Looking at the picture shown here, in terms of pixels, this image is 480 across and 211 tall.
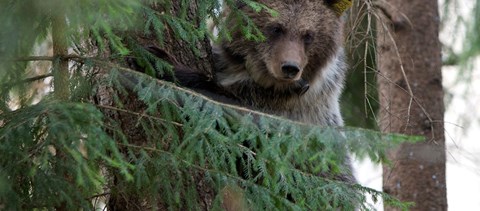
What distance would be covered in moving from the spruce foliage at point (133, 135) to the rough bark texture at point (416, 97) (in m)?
2.19

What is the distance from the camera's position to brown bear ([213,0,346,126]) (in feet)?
19.2

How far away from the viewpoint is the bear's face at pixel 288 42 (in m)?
5.83

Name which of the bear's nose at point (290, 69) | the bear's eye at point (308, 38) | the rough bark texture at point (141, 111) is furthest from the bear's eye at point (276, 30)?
the rough bark texture at point (141, 111)

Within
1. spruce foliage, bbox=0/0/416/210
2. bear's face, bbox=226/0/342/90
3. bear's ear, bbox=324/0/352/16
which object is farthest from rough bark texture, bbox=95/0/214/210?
bear's ear, bbox=324/0/352/16

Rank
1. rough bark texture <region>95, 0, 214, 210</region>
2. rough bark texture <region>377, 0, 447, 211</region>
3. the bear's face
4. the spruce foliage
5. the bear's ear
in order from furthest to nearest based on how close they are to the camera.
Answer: rough bark texture <region>377, 0, 447, 211</region>, the bear's ear, the bear's face, rough bark texture <region>95, 0, 214, 210</region>, the spruce foliage

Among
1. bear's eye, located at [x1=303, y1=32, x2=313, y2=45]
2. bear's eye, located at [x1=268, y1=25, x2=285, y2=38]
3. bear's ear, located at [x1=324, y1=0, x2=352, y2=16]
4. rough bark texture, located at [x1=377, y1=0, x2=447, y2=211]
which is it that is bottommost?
rough bark texture, located at [x1=377, y1=0, x2=447, y2=211]

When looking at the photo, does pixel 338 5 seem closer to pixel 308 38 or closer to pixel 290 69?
pixel 308 38

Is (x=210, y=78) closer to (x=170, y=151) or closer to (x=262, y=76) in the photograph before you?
(x=262, y=76)

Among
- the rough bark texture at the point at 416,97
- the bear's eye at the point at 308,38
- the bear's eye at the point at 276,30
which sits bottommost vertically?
the rough bark texture at the point at 416,97

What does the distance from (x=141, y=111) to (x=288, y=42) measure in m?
1.41

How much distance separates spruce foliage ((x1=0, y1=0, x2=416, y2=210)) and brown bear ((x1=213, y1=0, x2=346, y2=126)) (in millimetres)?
842

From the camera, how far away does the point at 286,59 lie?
18.9ft

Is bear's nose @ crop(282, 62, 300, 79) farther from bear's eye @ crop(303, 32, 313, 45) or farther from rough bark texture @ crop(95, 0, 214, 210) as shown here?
rough bark texture @ crop(95, 0, 214, 210)

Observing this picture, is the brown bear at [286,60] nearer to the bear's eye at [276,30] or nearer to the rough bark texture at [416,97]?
the bear's eye at [276,30]
